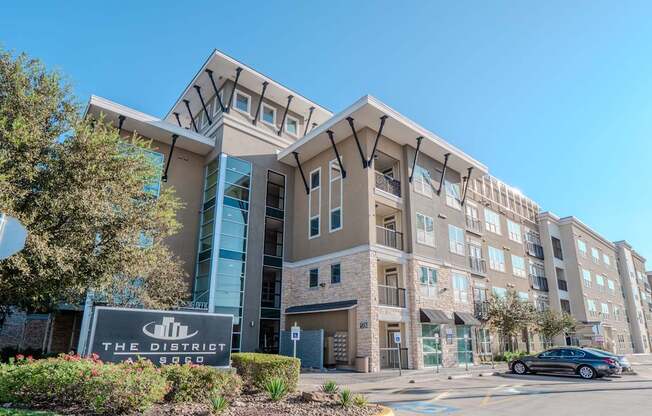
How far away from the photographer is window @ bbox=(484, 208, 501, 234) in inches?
1405

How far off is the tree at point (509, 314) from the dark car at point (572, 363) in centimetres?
685

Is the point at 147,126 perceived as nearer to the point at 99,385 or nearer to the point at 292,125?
the point at 292,125

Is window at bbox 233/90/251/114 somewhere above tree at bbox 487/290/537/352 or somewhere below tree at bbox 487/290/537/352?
above

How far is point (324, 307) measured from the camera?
23.7 meters

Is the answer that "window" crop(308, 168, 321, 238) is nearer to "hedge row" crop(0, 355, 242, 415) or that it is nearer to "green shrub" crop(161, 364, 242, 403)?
"green shrub" crop(161, 364, 242, 403)

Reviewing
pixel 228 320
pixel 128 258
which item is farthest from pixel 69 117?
pixel 228 320

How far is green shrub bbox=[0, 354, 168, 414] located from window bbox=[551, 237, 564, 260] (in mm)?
45061

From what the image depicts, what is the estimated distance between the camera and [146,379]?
775 cm

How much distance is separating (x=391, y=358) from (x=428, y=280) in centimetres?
492

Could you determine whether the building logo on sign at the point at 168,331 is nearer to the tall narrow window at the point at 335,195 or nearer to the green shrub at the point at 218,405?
the green shrub at the point at 218,405

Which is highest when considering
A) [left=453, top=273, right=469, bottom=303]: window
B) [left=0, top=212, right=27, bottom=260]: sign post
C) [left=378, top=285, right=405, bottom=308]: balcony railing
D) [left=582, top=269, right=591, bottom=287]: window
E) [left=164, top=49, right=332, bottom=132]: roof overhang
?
[left=164, top=49, right=332, bottom=132]: roof overhang

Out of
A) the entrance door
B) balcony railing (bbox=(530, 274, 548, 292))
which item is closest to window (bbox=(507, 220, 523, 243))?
balcony railing (bbox=(530, 274, 548, 292))

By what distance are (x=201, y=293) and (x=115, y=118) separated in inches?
437

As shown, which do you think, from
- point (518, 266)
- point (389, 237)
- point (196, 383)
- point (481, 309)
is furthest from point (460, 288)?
point (196, 383)
